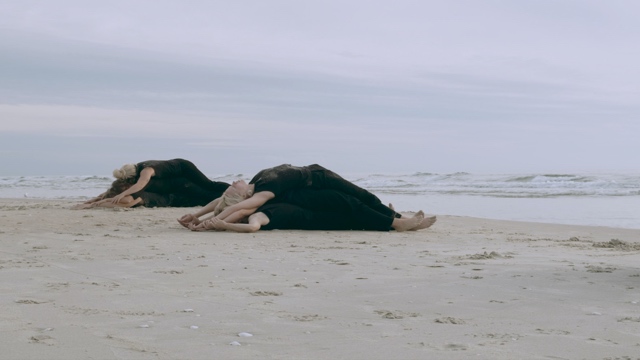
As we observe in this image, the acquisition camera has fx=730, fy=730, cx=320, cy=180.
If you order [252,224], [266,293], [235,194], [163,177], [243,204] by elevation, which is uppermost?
[163,177]

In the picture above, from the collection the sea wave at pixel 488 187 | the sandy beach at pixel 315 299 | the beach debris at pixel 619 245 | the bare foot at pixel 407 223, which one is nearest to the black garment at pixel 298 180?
the bare foot at pixel 407 223

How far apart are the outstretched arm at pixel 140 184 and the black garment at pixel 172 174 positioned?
69 millimetres

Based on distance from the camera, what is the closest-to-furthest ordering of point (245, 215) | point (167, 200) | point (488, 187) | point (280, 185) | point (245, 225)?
1. point (245, 225)
2. point (280, 185)
3. point (245, 215)
4. point (167, 200)
5. point (488, 187)

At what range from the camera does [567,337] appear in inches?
125

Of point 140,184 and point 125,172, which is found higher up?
point 125,172

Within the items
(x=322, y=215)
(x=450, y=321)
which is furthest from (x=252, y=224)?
(x=450, y=321)

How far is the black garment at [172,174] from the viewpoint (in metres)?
12.4

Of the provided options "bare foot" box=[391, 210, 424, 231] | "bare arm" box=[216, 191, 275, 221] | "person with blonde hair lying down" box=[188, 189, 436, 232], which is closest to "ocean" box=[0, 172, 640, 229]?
"bare foot" box=[391, 210, 424, 231]

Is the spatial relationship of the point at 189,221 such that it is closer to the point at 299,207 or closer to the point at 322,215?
the point at 299,207

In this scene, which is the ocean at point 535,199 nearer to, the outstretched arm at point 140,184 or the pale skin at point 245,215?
the pale skin at point 245,215

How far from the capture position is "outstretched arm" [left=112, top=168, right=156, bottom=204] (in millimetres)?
12239

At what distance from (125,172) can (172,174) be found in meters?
0.85

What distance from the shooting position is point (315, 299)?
407cm

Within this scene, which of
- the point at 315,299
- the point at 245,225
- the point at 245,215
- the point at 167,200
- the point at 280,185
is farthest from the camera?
the point at 167,200
